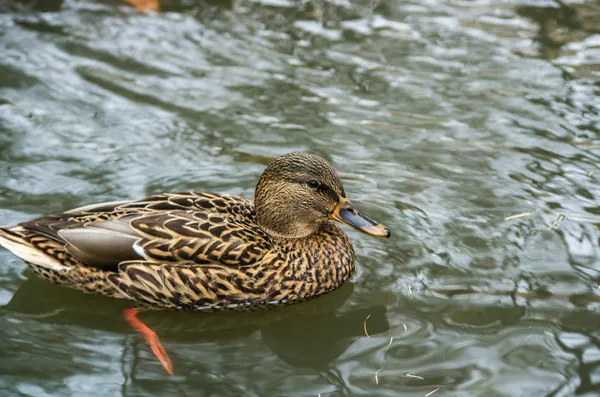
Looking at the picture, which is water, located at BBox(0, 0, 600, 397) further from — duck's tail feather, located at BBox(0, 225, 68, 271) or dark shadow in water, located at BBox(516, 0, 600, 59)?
duck's tail feather, located at BBox(0, 225, 68, 271)

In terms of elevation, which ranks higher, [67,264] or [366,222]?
[366,222]

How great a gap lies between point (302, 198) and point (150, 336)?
1.44 meters

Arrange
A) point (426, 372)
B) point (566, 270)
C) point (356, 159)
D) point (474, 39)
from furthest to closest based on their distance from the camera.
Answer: point (474, 39) < point (356, 159) < point (566, 270) < point (426, 372)

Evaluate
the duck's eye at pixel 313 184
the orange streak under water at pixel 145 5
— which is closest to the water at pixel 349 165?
the orange streak under water at pixel 145 5

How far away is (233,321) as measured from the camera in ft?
18.7

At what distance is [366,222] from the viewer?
19.3 ft

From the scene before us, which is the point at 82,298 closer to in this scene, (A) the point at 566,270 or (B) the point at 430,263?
(B) the point at 430,263

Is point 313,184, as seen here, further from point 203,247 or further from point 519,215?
point 519,215

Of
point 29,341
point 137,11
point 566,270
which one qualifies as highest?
point 137,11

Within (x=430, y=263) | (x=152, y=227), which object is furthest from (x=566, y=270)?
(x=152, y=227)

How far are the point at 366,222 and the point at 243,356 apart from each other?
131 centimetres

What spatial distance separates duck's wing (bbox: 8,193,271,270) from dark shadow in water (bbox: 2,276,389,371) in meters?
0.36

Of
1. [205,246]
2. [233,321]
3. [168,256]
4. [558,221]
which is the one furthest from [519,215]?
[168,256]

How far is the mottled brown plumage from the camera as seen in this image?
5.65m
